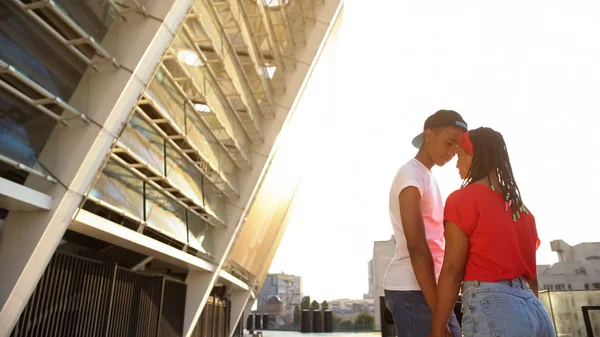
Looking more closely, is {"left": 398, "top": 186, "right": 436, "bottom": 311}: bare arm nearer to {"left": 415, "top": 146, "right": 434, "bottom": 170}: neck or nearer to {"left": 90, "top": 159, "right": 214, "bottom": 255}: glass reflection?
{"left": 415, "top": 146, "right": 434, "bottom": 170}: neck

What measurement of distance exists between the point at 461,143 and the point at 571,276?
7022cm

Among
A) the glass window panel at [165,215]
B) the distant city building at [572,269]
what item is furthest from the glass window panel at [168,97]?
the distant city building at [572,269]

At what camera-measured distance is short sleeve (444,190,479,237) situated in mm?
2148

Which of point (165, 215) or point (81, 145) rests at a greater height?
point (165, 215)

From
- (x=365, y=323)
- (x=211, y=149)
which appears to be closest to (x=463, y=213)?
(x=211, y=149)

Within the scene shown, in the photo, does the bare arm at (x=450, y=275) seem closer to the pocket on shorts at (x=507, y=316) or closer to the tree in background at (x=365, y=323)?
the pocket on shorts at (x=507, y=316)

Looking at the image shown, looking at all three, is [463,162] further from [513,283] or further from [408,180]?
[513,283]

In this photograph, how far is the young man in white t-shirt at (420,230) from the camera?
7.83 ft

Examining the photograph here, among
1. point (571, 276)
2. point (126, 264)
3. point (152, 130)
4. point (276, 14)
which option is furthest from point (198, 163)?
point (571, 276)

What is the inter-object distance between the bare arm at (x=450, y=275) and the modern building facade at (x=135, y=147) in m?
5.67

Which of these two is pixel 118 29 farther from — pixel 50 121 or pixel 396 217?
pixel 396 217

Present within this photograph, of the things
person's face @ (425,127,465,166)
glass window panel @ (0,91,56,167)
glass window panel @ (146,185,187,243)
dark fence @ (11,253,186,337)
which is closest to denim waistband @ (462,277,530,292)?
person's face @ (425,127,465,166)

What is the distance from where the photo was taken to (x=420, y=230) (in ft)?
8.00

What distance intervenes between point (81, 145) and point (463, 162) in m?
6.11
